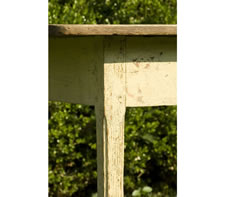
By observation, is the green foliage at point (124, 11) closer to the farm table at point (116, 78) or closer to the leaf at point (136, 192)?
the leaf at point (136, 192)

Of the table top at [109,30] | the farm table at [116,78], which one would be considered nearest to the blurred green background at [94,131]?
the farm table at [116,78]

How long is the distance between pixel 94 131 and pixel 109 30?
2.03m

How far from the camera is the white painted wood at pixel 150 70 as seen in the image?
165 cm

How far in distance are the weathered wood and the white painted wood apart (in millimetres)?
35

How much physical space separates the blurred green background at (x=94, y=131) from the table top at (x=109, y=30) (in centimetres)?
178

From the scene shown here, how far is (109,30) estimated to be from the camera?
1.46 m

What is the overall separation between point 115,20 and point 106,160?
199 cm

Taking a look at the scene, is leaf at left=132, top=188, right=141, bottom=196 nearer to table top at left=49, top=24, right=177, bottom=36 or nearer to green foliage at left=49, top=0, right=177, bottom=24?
green foliage at left=49, top=0, right=177, bottom=24

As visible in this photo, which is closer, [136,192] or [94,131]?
[94,131]

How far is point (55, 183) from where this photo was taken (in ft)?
11.2

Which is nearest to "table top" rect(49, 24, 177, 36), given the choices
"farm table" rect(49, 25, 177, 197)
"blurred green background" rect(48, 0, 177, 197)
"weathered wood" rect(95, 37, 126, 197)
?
"farm table" rect(49, 25, 177, 197)

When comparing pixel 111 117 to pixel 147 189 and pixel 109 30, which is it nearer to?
pixel 109 30

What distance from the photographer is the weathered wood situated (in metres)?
1.59

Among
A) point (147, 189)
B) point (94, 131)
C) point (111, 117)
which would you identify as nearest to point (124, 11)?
point (94, 131)
